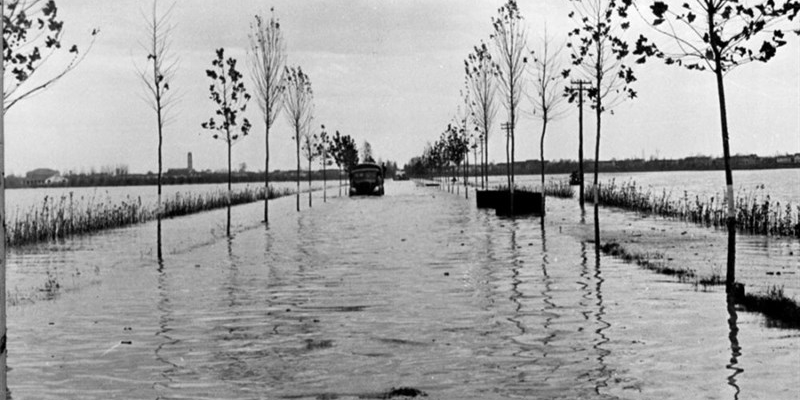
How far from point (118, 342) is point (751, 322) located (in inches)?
294

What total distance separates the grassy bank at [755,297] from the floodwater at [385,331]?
313 mm

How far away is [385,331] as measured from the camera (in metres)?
10.1

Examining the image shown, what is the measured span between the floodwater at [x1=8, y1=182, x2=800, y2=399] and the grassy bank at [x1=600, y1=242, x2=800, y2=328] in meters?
0.31

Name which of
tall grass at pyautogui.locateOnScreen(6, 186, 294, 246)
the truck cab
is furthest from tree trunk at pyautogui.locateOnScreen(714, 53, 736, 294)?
the truck cab

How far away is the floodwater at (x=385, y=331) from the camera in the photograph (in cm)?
743

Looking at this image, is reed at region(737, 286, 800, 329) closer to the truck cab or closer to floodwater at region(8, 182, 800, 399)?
floodwater at region(8, 182, 800, 399)

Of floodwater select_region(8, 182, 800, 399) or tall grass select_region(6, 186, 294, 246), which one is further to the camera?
tall grass select_region(6, 186, 294, 246)

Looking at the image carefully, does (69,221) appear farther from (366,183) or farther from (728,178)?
(366,183)

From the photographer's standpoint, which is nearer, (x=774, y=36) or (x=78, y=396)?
(x=78, y=396)

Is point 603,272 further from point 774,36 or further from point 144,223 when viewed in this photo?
point 144,223

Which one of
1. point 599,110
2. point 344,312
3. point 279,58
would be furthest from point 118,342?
point 279,58

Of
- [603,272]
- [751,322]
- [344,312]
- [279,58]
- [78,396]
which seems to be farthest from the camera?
[279,58]

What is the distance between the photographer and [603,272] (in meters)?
15.9

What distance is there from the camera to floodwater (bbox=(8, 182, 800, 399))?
7430 millimetres
